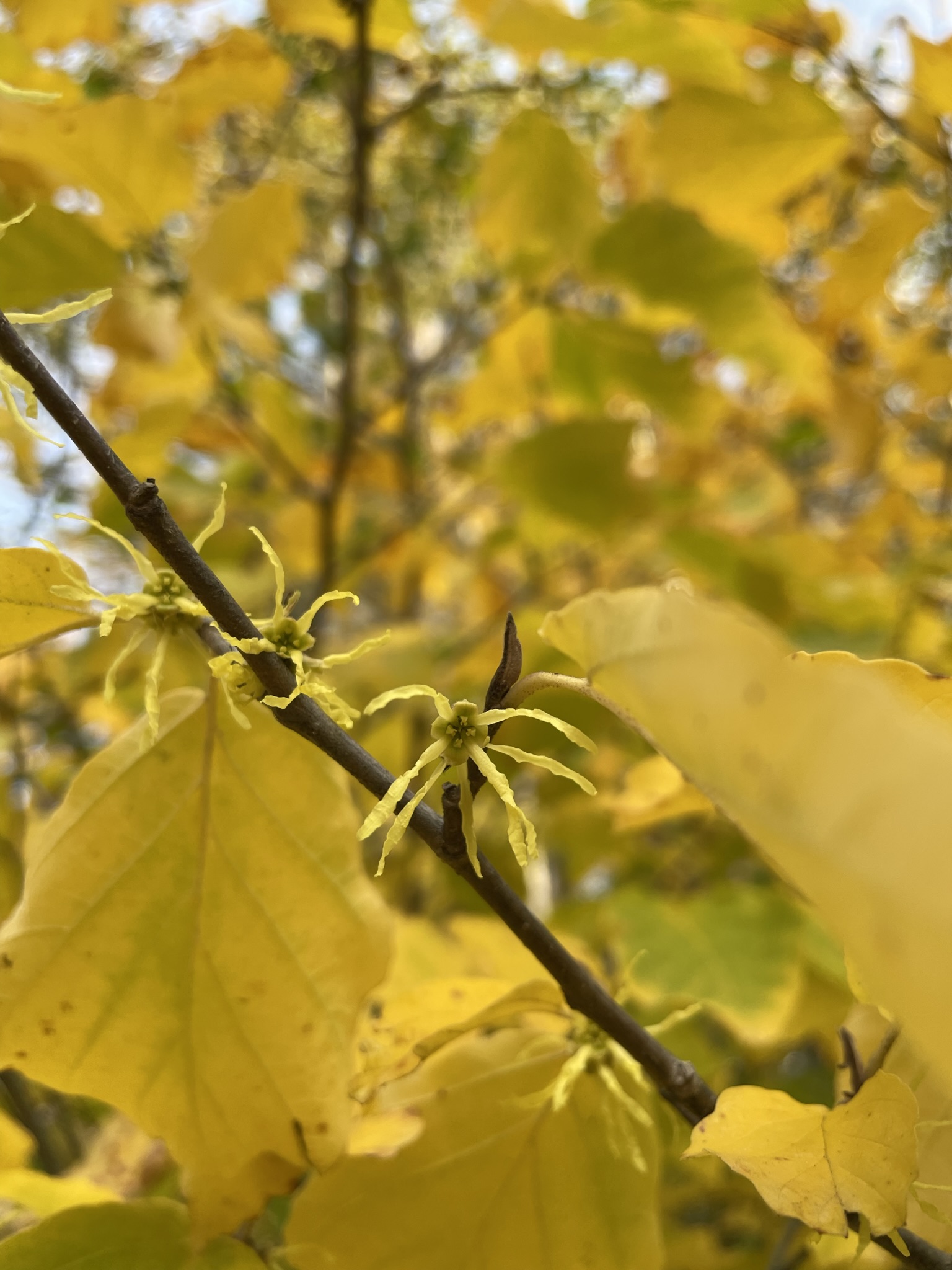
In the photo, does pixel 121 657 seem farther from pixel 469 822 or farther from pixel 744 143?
pixel 744 143

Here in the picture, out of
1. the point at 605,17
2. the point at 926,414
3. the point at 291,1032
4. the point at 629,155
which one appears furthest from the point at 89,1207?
the point at 926,414

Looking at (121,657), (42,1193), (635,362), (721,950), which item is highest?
(121,657)

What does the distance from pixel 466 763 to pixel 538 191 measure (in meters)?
0.52

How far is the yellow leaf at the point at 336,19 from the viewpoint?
52 cm

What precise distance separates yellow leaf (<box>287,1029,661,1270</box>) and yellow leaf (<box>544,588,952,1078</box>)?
0.17 metres

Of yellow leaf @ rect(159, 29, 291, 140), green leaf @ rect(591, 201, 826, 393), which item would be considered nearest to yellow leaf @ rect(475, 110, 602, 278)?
green leaf @ rect(591, 201, 826, 393)

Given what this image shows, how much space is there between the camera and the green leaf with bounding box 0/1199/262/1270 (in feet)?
0.85

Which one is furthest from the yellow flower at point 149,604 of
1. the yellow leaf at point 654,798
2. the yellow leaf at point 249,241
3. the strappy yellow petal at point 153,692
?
the yellow leaf at point 249,241

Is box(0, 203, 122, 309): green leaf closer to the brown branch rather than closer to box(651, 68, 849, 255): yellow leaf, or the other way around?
the brown branch

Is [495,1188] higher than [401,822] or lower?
lower

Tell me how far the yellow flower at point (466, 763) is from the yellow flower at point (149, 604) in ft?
0.20

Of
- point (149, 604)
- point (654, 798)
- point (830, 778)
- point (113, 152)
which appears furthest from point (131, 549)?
point (113, 152)

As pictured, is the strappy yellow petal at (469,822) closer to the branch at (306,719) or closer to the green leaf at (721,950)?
the branch at (306,719)

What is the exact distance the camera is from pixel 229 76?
55cm
